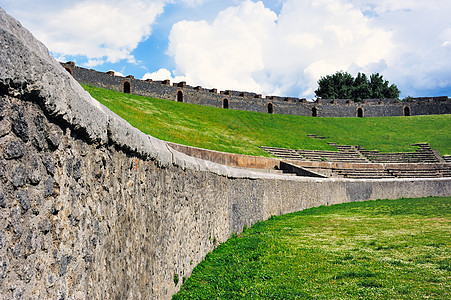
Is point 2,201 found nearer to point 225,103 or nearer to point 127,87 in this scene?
point 127,87

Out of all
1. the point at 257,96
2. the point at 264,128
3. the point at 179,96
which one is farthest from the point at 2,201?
the point at 257,96

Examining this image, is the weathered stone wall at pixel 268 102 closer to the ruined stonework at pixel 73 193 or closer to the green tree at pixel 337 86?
the green tree at pixel 337 86

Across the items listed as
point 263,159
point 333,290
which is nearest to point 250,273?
point 333,290

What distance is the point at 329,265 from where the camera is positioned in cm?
609

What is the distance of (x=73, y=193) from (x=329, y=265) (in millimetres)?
4873

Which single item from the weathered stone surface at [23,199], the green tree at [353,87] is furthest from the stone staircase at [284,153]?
the green tree at [353,87]

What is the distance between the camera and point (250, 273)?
5684 millimetres

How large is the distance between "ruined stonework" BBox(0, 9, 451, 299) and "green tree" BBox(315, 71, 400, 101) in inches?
3148

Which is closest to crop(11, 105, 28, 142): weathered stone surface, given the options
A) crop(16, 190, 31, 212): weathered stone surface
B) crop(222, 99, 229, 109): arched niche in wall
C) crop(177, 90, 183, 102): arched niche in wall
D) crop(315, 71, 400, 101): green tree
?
crop(16, 190, 31, 212): weathered stone surface

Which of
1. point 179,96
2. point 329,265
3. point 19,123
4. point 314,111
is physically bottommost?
point 329,265

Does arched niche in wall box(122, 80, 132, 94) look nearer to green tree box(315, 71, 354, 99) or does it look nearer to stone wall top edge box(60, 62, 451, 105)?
stone wall top edge box(60, 62, 451, 105)

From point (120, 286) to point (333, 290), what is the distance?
2.96 metres

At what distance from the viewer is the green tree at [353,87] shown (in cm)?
8050

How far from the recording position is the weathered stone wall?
41.9 meters
